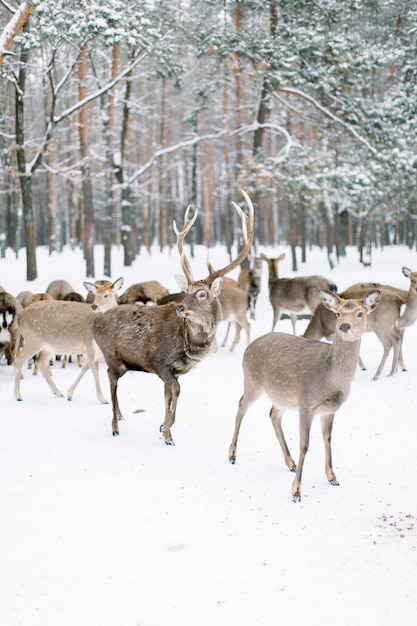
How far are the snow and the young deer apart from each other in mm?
493

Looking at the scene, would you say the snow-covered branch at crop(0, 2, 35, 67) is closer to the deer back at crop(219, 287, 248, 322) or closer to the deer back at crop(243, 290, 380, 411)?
the deer back at crop(219, 287, 248, 322)

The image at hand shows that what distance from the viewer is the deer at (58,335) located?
8625mm

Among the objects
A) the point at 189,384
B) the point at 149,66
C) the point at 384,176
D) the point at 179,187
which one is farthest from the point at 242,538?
the point at 179,187

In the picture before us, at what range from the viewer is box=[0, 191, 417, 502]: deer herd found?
5344mm

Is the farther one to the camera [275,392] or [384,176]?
[384,176]

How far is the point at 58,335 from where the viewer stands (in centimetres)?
871

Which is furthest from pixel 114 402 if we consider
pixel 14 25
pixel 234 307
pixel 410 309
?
pixel 14 25

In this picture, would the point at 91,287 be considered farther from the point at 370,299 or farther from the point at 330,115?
the point at 330,115

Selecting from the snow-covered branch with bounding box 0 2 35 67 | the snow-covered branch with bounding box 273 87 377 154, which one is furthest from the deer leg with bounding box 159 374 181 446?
the snow-covered branch with bounding box 273 87 377 154

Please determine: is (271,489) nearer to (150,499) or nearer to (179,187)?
(150,499)

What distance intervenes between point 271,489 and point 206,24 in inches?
690

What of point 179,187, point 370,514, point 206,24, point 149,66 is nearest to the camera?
point 370,514

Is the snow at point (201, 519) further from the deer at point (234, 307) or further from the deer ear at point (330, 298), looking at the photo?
the deer at point (234, 307)

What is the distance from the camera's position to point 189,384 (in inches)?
378
